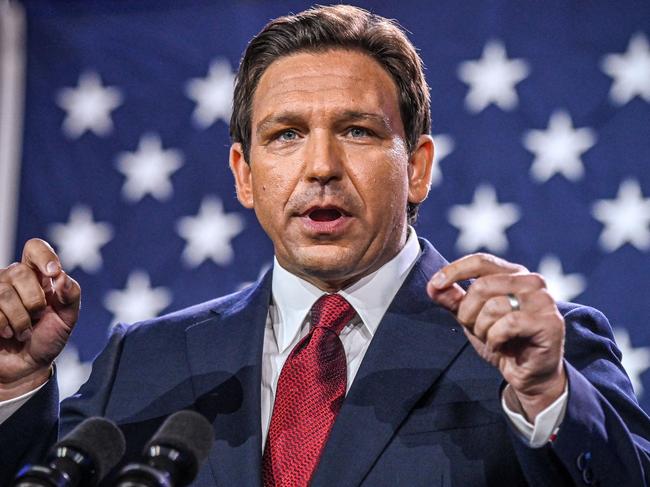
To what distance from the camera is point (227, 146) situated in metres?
3.38

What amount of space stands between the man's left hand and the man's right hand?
0.65 m

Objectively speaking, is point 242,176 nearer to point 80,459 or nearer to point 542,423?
point 542,423

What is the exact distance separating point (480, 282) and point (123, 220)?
2335 millimetres

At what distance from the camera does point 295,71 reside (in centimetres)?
202

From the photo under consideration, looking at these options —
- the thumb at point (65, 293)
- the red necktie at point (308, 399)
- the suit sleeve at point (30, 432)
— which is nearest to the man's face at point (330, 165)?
the red necktie at point (308, 399)

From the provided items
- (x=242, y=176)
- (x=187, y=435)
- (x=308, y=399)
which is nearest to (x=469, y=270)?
(x=187, y=435)

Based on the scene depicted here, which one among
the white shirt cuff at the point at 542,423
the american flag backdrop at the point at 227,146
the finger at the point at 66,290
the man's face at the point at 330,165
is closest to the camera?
the white shirt cuff at the point at 542,423

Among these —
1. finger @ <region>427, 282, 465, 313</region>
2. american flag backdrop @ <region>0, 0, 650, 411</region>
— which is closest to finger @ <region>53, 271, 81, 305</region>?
finger @ <region>427, 282, 465, 313</region>

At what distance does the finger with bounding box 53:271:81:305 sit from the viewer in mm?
1661

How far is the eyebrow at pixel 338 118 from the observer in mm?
1932

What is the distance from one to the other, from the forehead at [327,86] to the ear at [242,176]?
0.15m

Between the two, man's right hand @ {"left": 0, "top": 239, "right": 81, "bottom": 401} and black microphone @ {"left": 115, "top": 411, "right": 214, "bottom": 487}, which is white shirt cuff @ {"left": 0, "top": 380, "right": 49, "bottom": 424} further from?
black microphone @ {"left": 115, "top": 411, "right": 214, "bottom": 487}

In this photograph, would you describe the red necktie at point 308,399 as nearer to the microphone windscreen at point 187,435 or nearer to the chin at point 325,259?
the chin at point 325,259

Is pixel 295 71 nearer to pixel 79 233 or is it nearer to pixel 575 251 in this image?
pixel 575 251
